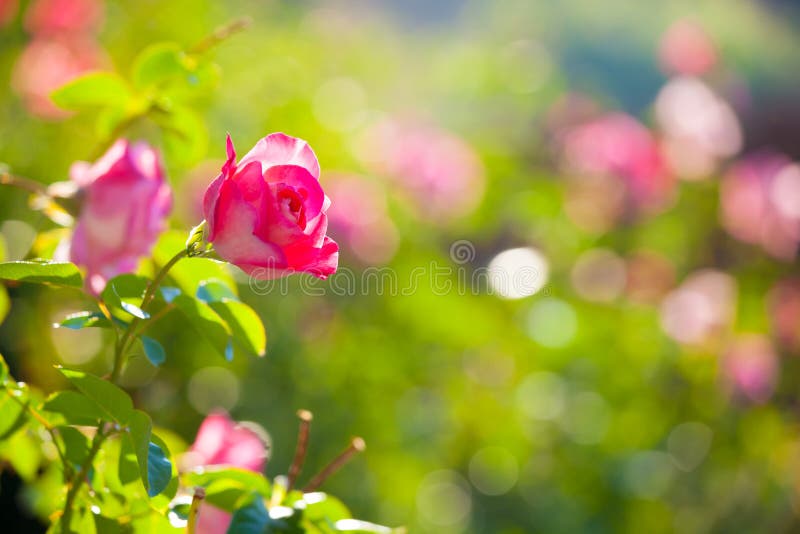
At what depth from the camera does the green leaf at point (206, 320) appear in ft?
1.24

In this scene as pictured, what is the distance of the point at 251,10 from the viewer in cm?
236

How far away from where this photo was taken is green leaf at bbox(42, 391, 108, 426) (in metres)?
0.35

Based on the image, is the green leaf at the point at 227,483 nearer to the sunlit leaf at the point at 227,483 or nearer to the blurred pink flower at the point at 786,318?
the sunlit leaf at the point at 227,483

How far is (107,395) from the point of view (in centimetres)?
33

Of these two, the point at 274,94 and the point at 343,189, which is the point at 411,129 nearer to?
the point at 274,94

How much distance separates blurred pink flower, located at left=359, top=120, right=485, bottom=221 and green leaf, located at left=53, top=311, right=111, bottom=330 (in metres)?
1.07

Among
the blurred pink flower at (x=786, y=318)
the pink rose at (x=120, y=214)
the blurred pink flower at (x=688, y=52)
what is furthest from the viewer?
the blurred pink flower at (x=688, y=52)

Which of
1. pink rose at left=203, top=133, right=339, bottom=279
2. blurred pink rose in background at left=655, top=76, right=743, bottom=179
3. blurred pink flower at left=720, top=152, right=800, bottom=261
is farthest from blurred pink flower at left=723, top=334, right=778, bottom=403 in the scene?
pink rose at left=203, top=133, right=339, bottom=279

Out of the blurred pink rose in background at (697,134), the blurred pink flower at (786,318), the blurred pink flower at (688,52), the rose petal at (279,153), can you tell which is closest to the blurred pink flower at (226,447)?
the rose petal at (279,153)

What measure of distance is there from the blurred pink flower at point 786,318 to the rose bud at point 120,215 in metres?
1.22

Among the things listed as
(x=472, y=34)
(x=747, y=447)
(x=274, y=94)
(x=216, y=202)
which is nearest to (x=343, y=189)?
(x=274, y=94)

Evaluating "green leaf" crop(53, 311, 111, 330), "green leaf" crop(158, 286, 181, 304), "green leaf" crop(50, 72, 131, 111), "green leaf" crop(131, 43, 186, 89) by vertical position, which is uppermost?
"green leaf" crop(131, 43, 186, 89)

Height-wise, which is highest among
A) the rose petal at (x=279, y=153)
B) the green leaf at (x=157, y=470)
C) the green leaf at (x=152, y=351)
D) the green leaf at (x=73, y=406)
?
the rose petal at (x=279, y=153)

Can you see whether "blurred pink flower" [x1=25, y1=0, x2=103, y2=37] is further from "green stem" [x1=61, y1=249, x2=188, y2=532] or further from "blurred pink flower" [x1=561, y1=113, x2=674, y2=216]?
"green stem" [x1=61, y1=249, x2=188, y2=532]
